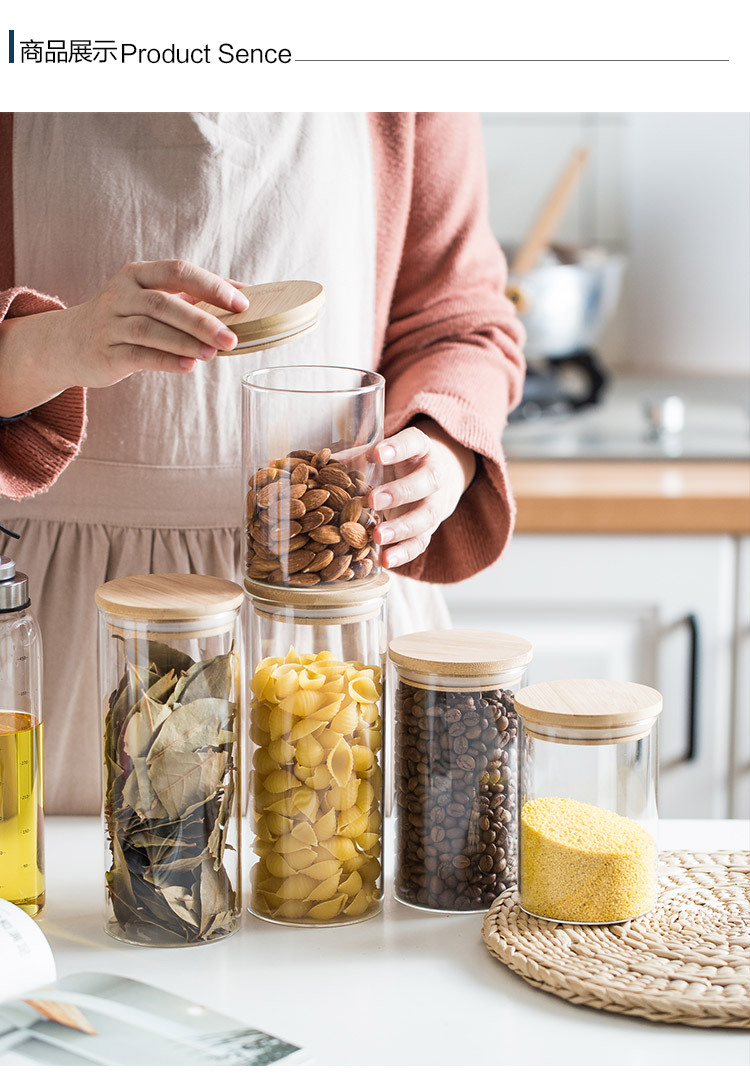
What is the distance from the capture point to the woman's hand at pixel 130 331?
689 mm

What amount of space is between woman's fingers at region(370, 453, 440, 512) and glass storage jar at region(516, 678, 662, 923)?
0.14m

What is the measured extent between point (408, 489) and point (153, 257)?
Answer: 31cm

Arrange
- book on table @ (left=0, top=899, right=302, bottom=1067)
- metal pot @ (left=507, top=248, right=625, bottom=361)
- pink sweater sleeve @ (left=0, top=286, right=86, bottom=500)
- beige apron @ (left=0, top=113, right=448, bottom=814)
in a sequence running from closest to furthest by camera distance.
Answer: book on table @ (left=0, top=899, right=302, bottom=1067) → pink sweater sleeve @ (left=0, top=286, right=86, bottom=500) → beige apron @ (left=0, top=113, right=448, bottom=814) → metal pot @ (left=507, top=248, right=625, bottom=361)

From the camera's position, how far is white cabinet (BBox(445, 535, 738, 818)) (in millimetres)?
1529

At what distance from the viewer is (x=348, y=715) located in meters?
0.70

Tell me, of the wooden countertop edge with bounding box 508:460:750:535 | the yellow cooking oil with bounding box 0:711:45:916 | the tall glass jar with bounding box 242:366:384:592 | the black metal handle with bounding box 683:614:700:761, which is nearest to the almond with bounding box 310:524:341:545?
the tall glass jar with bounding box 242:366:384:592

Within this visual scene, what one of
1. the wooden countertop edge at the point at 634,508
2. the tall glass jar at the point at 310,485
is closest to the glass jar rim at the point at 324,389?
the tall glass jar at the point at 310,485

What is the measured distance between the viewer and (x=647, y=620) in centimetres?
156

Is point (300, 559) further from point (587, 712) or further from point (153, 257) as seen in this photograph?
point (153, 257)

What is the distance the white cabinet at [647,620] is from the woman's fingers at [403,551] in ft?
2.41

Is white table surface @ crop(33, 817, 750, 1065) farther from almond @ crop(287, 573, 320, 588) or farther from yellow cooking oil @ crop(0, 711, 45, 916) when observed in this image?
almond @ crop(287, 573, 320, 588)

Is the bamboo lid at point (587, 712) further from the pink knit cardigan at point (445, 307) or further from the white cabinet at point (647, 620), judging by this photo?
the white cabinet at point (647, 620)

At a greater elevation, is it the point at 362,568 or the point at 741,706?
the point at 362,568


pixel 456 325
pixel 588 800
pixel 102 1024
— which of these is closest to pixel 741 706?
pixel 456 325
